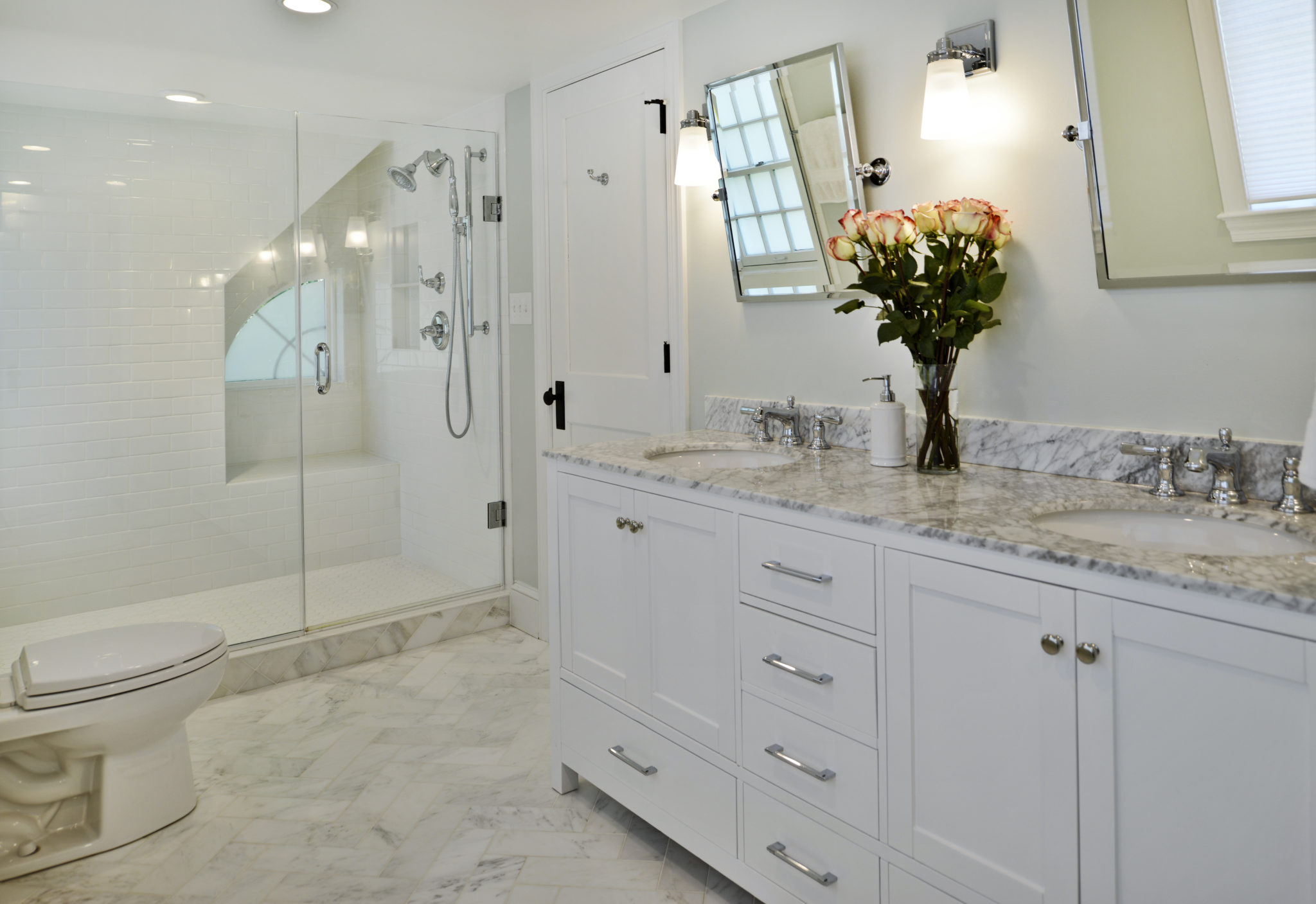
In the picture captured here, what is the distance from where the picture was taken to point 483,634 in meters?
3.38

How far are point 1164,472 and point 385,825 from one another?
5.92 feet

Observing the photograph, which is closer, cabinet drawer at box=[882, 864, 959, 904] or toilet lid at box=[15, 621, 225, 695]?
cabinet drawer at box=[882, 864, 959, 904]

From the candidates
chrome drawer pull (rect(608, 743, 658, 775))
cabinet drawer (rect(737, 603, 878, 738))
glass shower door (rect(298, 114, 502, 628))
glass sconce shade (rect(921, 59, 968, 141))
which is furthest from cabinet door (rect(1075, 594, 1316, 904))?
glass shower door (rect(298, 114, 502, 628))

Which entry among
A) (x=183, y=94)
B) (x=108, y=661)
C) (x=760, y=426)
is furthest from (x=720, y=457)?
(x=183, y=94)

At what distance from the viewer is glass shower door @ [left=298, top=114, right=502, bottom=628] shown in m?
3.03

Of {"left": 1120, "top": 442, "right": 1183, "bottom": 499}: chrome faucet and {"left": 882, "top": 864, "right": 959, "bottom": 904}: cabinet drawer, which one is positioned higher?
{"left": 1120, "top": 442, "right": 1183, "bottom": 499}: chrome faucet

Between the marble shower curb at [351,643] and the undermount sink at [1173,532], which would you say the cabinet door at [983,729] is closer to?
the undermount sink at [1173,532]

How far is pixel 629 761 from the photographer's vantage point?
193 centimetres

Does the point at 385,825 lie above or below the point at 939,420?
below

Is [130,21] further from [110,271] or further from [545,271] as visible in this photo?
[545,271]

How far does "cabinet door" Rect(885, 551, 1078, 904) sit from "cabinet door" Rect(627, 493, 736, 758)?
1.23ft

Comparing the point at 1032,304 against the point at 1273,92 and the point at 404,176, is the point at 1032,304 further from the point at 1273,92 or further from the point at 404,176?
the point at 404,176

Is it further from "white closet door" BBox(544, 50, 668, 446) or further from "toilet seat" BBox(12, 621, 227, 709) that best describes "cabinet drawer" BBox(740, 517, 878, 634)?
"toilet seat" BBox(12, 621, 227, 709)

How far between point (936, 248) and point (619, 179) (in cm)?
130
